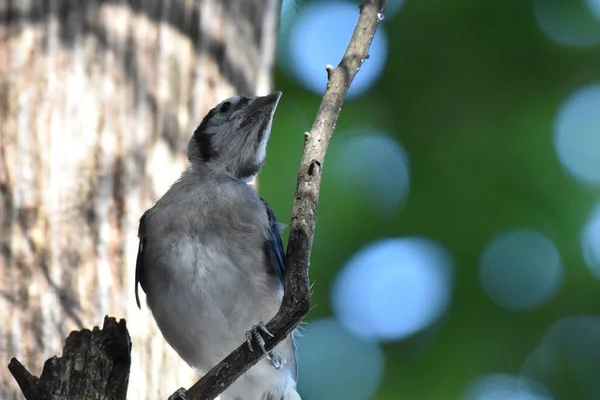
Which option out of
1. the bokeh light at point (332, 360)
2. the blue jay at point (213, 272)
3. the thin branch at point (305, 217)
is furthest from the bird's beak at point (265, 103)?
the bokeh light at point (332, 360)

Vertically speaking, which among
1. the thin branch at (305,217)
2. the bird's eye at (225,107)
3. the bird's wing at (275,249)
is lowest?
the thin branch at (305,217)

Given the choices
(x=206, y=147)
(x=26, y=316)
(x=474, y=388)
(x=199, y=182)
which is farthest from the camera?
(x=474, y=388)

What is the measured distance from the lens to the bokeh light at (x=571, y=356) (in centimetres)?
711

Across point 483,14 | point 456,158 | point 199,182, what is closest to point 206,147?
point 199,182

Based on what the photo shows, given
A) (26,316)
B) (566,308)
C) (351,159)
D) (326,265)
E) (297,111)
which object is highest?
(297,111)

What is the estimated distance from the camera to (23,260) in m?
4.04

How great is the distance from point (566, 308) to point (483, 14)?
2431 millimetres

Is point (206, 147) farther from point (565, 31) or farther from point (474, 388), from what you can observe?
point (565, 31)

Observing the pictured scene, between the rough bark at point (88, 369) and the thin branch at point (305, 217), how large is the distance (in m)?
0.27

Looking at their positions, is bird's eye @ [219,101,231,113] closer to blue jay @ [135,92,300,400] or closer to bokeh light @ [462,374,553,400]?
blue jay @ [135,92,300,400]

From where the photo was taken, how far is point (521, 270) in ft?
24.0

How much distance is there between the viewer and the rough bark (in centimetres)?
307

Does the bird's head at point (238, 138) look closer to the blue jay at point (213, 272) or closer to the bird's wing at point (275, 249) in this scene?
the blue jay at point (213, 272)

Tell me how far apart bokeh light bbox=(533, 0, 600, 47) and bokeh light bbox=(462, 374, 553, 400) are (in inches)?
106
